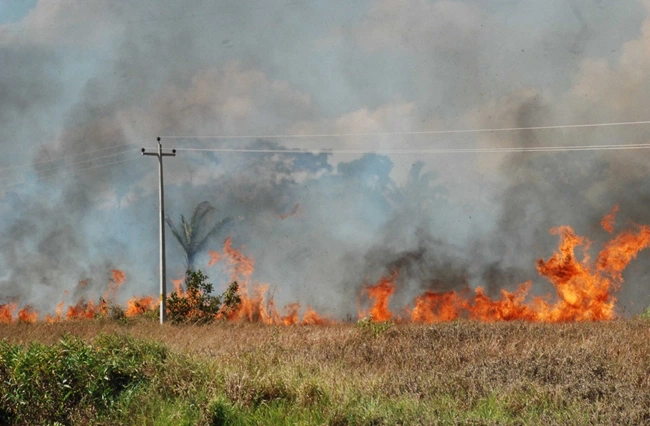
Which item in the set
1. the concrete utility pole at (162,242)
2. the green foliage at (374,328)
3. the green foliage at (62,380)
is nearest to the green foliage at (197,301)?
the concrete utility pole at (162,242)

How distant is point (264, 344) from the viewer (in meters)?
13.7

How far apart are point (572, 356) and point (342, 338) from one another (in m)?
4.95

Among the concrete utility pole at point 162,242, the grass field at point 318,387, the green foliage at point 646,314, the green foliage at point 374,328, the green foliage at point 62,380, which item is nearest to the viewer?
the grass field at point 318,387

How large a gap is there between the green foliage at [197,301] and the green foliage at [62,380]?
46.9ft

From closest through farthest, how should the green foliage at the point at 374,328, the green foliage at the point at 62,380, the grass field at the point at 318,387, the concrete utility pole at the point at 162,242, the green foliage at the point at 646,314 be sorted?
1. the grass field at the point at 318,387
2. the green foliage at the point at 62,380
3. the green foliage at the point at 374,328
4. the green foliage at the point at 646,314
5. the concrete utility pole at the point at 162,242

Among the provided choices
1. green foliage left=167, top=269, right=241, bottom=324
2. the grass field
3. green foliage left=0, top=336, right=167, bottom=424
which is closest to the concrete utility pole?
green foliage left=167, top=269, right=241, bottom=324

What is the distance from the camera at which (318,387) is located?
8281mm

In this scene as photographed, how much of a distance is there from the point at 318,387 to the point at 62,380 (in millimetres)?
3045

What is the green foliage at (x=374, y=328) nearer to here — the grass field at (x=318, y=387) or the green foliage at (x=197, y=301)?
the grass field at (x=318, y=387)

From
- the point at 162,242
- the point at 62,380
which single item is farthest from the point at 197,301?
the point at 62,380

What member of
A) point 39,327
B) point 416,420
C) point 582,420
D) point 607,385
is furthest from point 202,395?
point 39,327

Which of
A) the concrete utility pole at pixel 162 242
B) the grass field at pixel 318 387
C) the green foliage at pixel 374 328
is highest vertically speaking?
the concrete utility pole at pixel 162 242

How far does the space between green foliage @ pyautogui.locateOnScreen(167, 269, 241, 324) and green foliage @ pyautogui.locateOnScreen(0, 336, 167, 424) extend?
46.9ft

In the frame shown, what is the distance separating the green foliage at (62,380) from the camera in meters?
7.99
